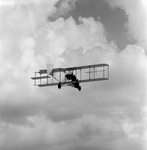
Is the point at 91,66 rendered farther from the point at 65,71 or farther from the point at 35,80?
the point at 35,80

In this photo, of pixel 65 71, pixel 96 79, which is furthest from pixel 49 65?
pixel 96 79

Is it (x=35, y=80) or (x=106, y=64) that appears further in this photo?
(x=35, y=80)

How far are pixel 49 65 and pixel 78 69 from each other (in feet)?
23.4

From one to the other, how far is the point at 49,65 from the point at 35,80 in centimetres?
728

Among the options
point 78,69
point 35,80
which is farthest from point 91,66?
point 35,80

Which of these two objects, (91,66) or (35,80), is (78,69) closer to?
(91,66)

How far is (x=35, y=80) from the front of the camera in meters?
145

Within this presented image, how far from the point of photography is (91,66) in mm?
137000

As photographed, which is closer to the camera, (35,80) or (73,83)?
(73,83)

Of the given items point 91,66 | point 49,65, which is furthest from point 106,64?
point 49,65

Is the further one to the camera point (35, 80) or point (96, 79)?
point (35, 80)

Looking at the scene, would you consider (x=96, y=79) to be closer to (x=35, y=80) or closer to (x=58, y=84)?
(x=58, y=84)

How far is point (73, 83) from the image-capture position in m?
136

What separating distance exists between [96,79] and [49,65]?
42.4 ft
